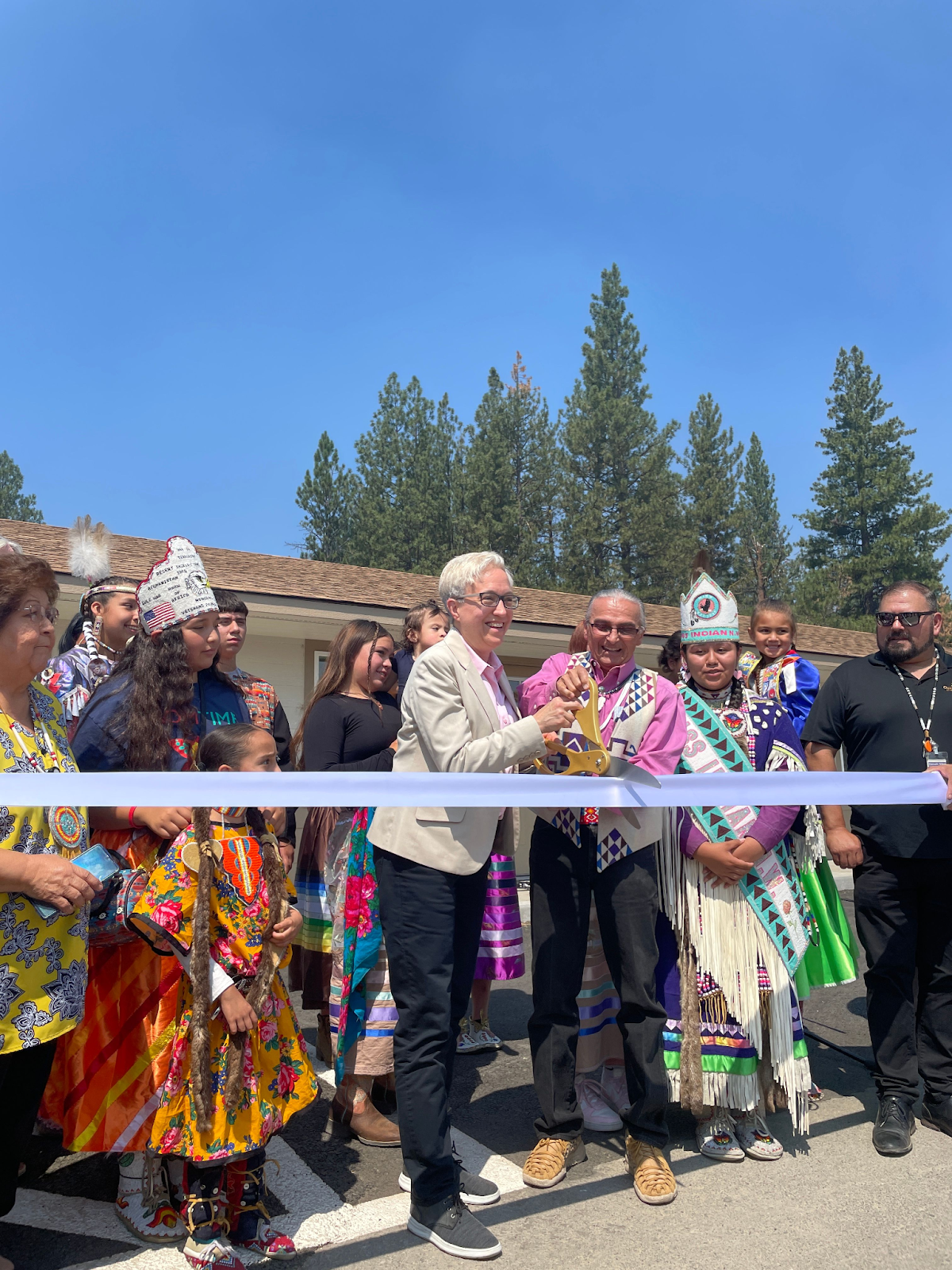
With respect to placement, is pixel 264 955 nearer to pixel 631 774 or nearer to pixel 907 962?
pixel 631 774

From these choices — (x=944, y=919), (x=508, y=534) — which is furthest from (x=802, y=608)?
(x=944, y=919)

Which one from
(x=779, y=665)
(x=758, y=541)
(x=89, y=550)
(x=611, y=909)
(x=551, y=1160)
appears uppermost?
(x=758, y=541)

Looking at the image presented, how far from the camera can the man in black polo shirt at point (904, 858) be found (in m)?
4.02

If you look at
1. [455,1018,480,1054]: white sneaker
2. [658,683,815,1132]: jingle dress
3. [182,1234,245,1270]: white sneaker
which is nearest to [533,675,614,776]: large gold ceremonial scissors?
[658,683,815,1132]: jingle dress

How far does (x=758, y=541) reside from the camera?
47250 mm

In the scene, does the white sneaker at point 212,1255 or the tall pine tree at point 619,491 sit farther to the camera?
the tall pine tree at point 619,491

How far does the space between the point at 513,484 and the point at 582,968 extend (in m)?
39.7

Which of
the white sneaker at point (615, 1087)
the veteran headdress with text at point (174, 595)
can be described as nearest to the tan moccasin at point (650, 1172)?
the white sneaker at point (615, 1087)

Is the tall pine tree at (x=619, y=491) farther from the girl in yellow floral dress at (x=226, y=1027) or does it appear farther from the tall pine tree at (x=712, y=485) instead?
the girl in yellow floral dress at (x=226, y=1027)

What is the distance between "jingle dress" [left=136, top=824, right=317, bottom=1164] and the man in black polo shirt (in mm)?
2323

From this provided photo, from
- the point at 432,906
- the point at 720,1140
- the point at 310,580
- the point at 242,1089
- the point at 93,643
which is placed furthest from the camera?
the point at 310,580

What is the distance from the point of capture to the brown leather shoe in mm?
3789

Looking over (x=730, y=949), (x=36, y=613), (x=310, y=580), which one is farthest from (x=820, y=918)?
(x=310, y=580)

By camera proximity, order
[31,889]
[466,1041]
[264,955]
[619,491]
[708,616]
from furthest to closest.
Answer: [619,491]
[466,1041]
[708,616]
[264,955]
[31,889]
